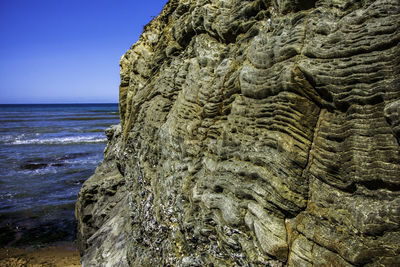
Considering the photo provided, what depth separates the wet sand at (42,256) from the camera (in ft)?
37.4

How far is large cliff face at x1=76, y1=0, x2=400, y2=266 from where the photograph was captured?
159 inches

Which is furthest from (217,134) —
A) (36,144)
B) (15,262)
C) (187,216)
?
(36,144)

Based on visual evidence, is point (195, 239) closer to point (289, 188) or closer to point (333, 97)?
point (289, 188)

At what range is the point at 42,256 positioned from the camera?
11.9 meters

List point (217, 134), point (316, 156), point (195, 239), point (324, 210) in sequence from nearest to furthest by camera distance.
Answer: point (324, 210)
point (316, 156)
point (195, 239)
point (217, 134)

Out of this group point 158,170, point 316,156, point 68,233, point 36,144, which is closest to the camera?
point 316,156

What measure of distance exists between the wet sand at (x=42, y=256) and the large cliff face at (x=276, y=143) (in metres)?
3.15

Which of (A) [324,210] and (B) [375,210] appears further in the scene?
(A) [324,210]

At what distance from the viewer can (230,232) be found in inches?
220

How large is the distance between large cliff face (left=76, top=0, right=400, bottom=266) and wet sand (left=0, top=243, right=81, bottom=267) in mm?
3148

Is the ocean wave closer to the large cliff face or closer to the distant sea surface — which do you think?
the distant sea surface

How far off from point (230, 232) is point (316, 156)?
2.32 meters

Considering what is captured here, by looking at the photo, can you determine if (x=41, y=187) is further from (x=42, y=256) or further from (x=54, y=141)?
(x=54, y=141)

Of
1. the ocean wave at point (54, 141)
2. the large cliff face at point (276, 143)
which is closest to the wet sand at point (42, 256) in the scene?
the large cliff face at point (276, 143)
